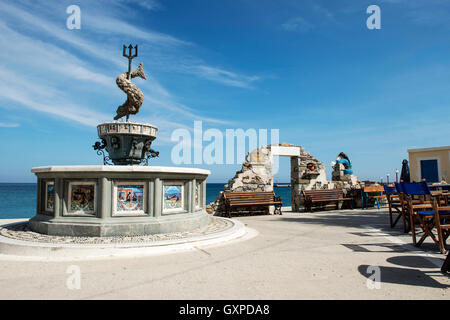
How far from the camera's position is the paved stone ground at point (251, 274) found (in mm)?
3140

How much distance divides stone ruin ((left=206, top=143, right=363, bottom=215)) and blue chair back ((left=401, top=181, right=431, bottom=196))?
6.66 m

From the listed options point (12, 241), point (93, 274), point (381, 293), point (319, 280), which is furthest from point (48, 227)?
point (381, 293)

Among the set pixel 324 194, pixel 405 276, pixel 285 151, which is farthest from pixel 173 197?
pixel 324 194

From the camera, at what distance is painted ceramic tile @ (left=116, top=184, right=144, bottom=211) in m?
5.86

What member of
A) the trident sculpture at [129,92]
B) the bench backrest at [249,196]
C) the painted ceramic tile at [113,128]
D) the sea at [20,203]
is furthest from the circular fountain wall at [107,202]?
the sea at [20,203]

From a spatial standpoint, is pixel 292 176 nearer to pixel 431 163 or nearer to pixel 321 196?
pixel 321 196

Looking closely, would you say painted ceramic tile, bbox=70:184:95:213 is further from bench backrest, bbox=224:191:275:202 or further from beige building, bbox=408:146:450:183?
beige building, bbox=408:146:450:183

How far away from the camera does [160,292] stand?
3.18m

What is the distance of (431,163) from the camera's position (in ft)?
60.4

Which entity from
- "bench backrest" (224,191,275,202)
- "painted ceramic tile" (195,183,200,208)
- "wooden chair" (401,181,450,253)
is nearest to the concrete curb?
"painted ceramic tile" (195,183,200,208)

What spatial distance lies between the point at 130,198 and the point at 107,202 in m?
0.44

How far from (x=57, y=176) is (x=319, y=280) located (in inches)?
209

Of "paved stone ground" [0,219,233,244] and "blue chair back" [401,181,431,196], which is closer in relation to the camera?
"paved stone ground" [0,219,233,244]
